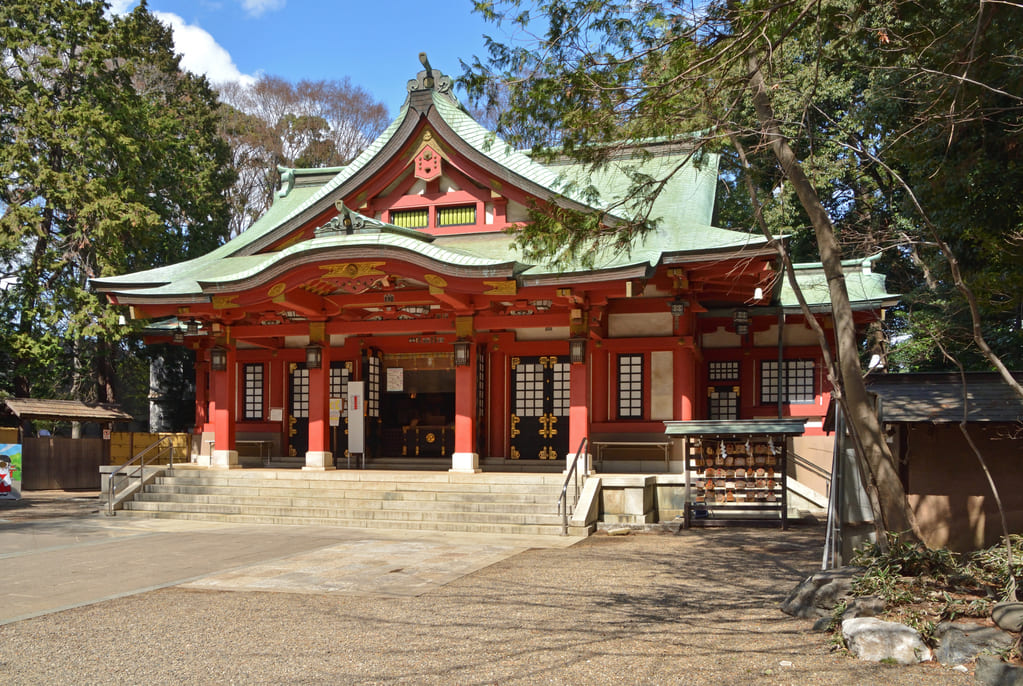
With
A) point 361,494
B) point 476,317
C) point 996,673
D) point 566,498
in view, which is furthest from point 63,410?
point 996,673

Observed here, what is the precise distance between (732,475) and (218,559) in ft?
27.4

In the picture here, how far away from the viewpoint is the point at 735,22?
731 cm

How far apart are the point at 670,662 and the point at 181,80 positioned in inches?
1411

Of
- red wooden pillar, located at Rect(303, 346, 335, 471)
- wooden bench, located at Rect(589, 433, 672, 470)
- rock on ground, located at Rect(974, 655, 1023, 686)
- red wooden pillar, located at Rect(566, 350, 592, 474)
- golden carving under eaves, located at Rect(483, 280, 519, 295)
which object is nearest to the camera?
rock on ground, located at Rect(974, 655, 1023, 686)

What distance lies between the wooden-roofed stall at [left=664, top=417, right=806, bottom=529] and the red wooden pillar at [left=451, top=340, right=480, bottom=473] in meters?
4.14

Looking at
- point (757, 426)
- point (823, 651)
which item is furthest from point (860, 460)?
point (757, 426)

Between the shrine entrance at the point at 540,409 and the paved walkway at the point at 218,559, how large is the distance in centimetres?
555

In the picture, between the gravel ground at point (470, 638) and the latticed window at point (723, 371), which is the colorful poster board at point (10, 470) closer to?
the gravel ground at point (470, 638)

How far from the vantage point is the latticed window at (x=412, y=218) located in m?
19.5

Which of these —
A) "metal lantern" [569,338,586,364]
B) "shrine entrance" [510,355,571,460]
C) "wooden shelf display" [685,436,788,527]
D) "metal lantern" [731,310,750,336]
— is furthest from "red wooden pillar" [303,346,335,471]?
"metal lantern" [731,310,750,336]

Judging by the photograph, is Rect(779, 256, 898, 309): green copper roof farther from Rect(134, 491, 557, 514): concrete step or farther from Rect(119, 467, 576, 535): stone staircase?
Rect(134, 491, 557, 514): concrete step

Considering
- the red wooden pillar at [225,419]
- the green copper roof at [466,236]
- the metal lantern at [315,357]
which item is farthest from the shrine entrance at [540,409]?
the red wooden pillar at [225,419]

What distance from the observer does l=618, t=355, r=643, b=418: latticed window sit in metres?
18.0

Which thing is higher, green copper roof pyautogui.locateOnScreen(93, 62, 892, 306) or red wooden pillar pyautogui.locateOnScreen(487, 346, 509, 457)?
green copper roof pyautogui.locateOnScreen(93, 62, 892, 306)
